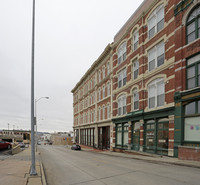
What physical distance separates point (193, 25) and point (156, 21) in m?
6.05

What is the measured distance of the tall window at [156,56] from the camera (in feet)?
68.9

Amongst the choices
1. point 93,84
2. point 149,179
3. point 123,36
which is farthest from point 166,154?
point 93,84

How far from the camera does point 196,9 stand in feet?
54.7

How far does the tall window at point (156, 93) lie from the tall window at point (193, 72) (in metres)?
3.62

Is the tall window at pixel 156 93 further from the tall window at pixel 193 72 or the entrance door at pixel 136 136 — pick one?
the entrance door at pixel 136 136

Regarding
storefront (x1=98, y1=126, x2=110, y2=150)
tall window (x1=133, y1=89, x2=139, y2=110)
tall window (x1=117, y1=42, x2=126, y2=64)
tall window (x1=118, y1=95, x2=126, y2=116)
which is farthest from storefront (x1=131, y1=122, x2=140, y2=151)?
tall window (x1=117, y1=42, x2=126, y2=64)

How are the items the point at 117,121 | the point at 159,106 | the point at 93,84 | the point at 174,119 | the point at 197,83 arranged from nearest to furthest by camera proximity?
1. the point at 197,83
2. the point at 174,119
3. the point at 159,106
4. the point at 117,121
5. the point at 93,84

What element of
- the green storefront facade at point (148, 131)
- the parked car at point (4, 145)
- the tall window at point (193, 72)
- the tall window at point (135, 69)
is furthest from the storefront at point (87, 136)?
the tall window at point (193, 72)

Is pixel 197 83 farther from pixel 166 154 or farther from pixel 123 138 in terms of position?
pixel 123 138

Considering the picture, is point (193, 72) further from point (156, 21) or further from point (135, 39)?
point (135, 39)

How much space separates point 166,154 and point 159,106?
480 centimetres

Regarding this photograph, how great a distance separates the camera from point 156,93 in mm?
21188

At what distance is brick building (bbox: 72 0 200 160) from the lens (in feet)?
54.5

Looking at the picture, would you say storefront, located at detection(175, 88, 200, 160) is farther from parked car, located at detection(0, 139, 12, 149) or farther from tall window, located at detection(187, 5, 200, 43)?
parked car, located at detection(0, 139, 12, 149)
